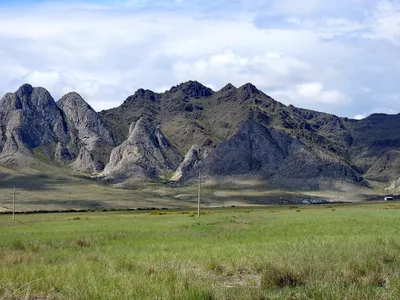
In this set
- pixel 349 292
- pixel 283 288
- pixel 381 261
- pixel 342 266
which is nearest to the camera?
pixel 349 292

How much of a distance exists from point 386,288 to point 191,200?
162 meters

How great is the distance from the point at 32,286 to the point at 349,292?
25.7 ft

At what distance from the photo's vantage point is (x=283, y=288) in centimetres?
1385

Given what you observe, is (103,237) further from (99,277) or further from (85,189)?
(85,189)

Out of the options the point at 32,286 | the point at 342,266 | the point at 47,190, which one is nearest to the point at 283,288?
the point at 342,266

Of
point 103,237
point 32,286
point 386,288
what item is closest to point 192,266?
point 32,286

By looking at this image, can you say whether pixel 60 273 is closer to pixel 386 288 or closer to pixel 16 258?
pixel 16 258

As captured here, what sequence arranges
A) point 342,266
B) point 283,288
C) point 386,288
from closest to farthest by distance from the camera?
point 386,288
point 283,288
point 342,266

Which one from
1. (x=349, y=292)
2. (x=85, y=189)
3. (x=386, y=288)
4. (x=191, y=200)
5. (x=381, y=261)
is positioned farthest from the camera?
(x=85, y=189)

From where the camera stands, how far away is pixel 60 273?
51.7 ft

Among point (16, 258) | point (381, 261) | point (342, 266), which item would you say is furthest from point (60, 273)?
point (381, 261)

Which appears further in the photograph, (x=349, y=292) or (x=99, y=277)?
(x=99, y=277)

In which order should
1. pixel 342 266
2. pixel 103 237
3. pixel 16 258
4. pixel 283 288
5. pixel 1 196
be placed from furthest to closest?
1. pixel 1 196
2. pixel 103 237
3. pixel 16 258
4. pixel 342 266
5. pixel 283 288

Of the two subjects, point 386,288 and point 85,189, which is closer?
point 386,288
